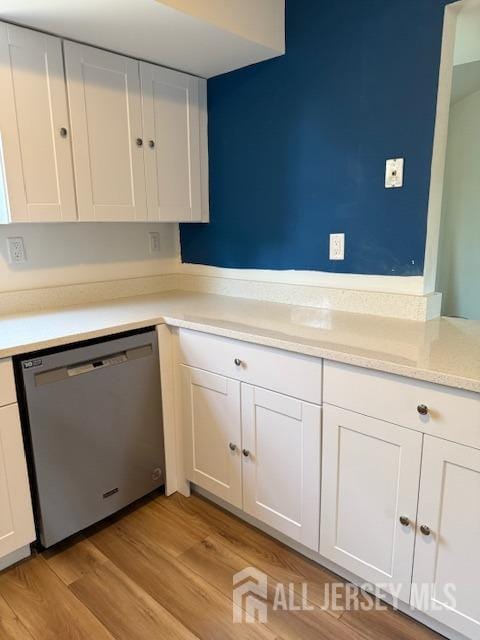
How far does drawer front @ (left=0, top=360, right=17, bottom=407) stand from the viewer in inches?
59.9

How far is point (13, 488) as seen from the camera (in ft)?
5.26

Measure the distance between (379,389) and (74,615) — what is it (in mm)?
1280

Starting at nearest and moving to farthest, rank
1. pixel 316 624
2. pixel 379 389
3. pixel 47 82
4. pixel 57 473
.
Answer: pixel 379 389, pixel 316 624, pixel 57 473, pixel 47 82

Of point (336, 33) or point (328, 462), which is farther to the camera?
point (336, 33)

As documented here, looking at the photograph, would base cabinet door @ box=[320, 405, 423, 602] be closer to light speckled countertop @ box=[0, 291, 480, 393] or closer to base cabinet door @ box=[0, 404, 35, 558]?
light speckled countertop @ box=[0, 291, 480, 393]

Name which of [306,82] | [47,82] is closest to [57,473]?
[47,82]

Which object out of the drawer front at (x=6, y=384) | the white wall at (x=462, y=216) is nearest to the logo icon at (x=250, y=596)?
the drawer front at (x=6, y=384)

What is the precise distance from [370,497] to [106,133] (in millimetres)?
1897

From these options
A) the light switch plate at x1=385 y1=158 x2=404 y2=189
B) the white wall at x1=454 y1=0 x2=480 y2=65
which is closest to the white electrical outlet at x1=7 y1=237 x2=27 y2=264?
the light switch plate at x1=385 y1=158 x2=404 y2=189

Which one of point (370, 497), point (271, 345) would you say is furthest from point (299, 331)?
point (370, 497)

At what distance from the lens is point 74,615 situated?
4.92 ft

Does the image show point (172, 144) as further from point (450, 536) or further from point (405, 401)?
point (450, 536)

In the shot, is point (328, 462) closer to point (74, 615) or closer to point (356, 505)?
point (356, 505)

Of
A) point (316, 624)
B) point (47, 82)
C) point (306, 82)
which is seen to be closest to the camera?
point (316, 624)
